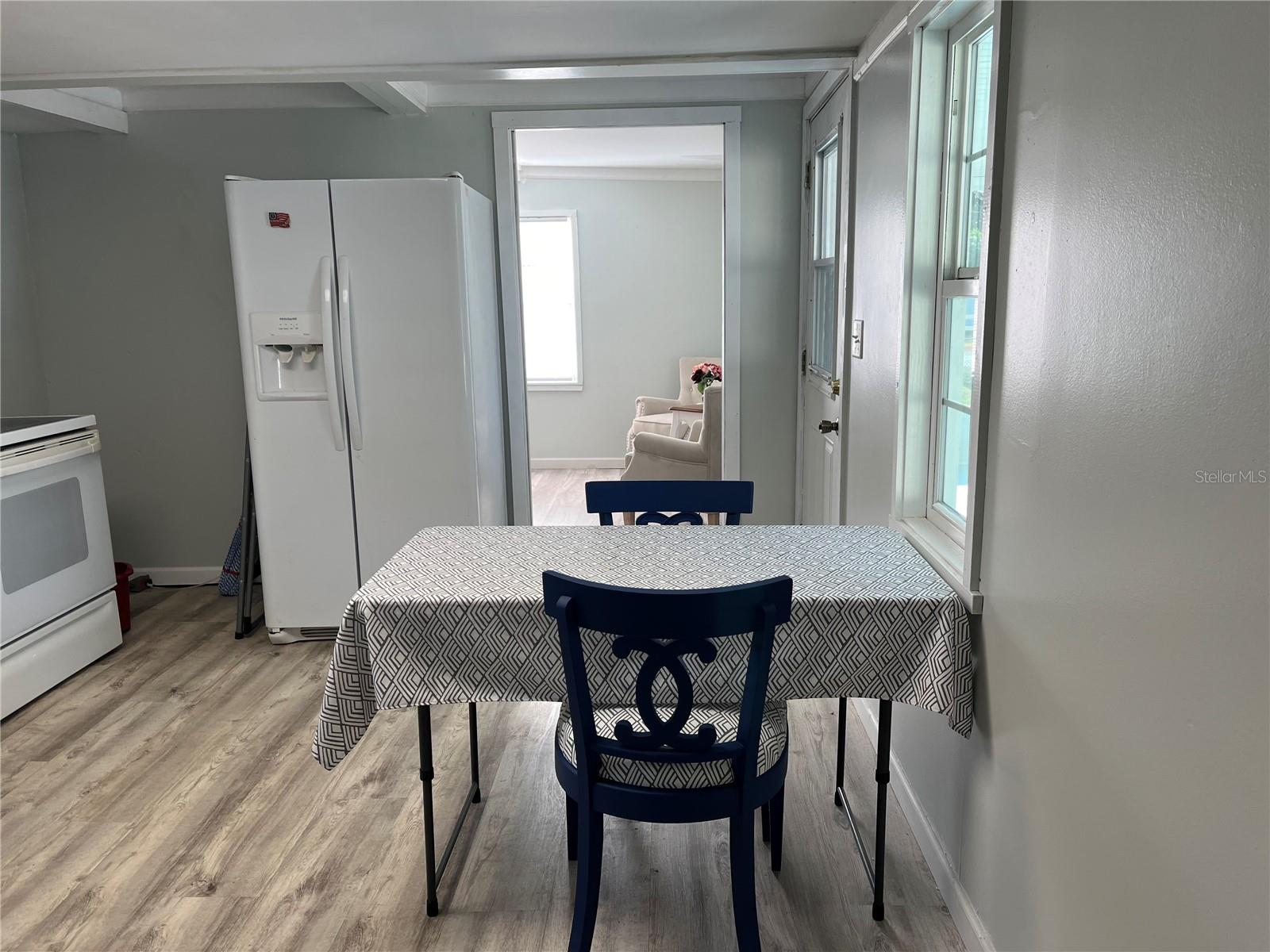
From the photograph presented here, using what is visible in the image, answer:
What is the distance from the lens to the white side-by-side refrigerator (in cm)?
334

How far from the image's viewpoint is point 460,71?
111 inches

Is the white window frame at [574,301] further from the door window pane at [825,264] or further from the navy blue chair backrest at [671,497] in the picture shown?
the navy blue chair backrest at [671,497]

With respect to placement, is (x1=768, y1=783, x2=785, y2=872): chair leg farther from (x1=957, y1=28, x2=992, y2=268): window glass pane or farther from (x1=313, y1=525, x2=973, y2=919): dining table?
(x1=957, y1=28, x2=992, y2=268): window glass pane

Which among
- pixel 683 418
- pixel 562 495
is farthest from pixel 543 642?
pixel 562 495

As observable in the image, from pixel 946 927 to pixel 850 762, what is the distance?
Result: 711 millimetres

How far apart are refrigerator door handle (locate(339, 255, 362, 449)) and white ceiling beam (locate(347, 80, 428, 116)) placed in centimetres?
67

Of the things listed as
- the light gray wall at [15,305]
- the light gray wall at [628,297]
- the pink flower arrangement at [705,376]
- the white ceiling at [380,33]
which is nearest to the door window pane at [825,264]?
the white ceiling at [380,33]

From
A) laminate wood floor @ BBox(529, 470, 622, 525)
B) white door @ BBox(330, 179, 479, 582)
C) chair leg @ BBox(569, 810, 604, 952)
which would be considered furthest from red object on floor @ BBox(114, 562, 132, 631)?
chair leg @ BBox(569, 810, 604, 952)

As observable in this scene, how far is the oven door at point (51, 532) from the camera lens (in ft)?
9.64

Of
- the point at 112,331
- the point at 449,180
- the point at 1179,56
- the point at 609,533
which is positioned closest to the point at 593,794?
the point at 609,533

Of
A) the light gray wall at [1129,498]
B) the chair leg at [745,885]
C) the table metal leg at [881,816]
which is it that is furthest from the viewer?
the table metal leg at [881,816]

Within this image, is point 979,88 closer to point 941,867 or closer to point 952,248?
point 952,248

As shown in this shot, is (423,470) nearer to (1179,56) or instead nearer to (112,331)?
(112,331)

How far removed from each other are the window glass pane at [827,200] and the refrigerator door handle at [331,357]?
1.85 metres
